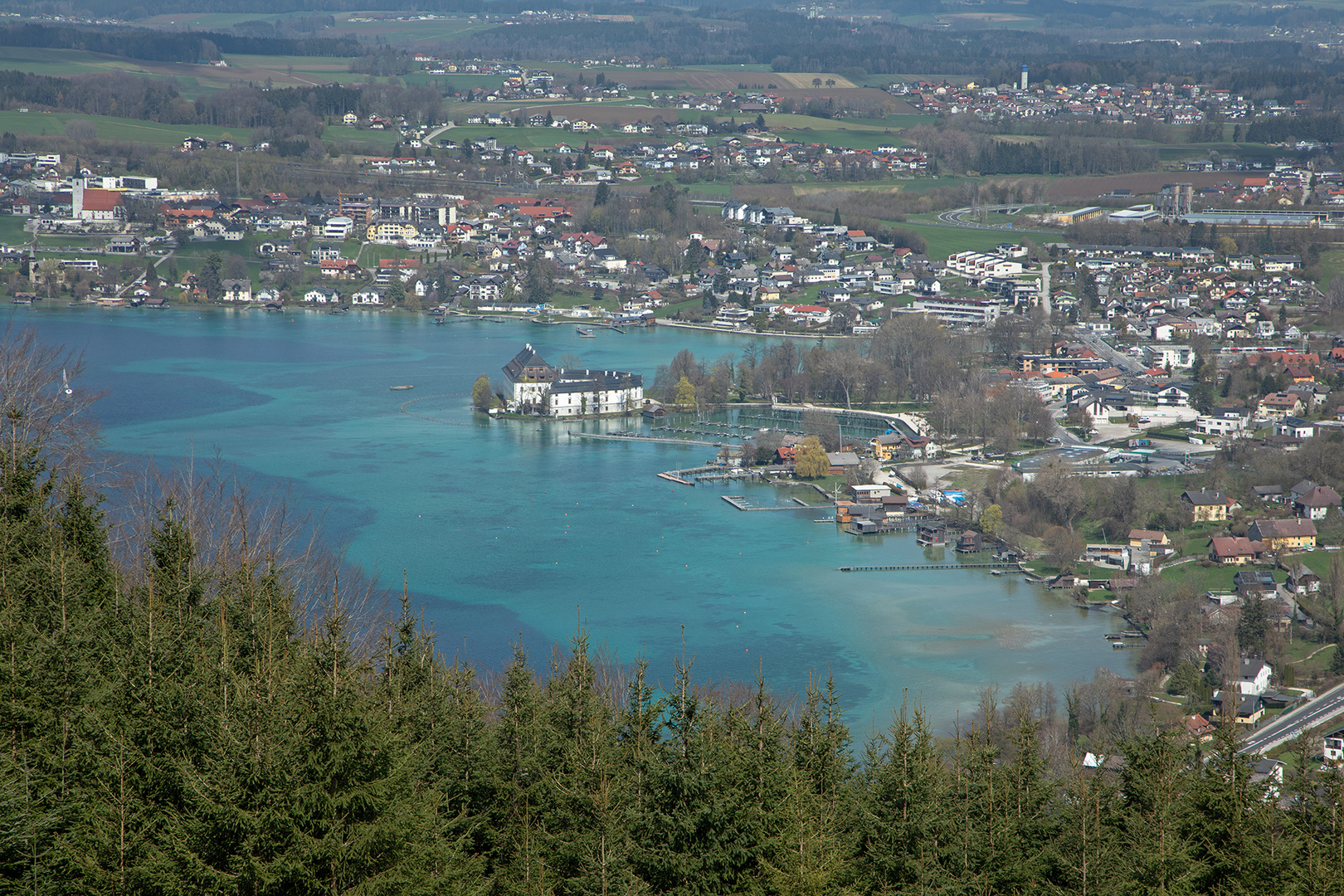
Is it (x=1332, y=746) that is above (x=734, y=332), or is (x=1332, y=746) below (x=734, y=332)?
below

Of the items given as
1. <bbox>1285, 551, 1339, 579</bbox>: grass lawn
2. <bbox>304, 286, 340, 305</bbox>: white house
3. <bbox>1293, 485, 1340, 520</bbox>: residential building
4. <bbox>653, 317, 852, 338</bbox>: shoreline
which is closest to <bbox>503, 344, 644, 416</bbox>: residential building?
<bbox>653, 317, 852, 338</bbox>: shoreline

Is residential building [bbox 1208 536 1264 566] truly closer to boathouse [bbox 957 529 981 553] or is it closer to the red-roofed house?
boathouse [bbox 957 529 981 553]

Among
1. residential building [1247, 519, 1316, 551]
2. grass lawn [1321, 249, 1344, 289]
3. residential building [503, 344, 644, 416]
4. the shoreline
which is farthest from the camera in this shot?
grass lawn [1321, 249, 1344, 289]

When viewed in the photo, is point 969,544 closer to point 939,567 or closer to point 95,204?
point 939,567

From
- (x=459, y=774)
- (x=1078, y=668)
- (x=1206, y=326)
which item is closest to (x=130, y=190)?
(x=1206, y=326)

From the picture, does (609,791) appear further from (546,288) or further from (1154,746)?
(546,288)

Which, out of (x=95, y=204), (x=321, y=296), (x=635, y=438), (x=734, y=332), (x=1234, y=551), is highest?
(x=95, y=204)

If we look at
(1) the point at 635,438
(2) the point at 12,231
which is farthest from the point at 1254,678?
(2) the point at 12,231

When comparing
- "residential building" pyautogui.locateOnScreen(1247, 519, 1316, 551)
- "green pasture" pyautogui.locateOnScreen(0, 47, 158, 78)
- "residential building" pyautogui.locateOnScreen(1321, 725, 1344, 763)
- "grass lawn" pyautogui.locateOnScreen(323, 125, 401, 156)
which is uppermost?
"green pasture" pyautogui.locateOnScreen(0, 47, 158, 78)
